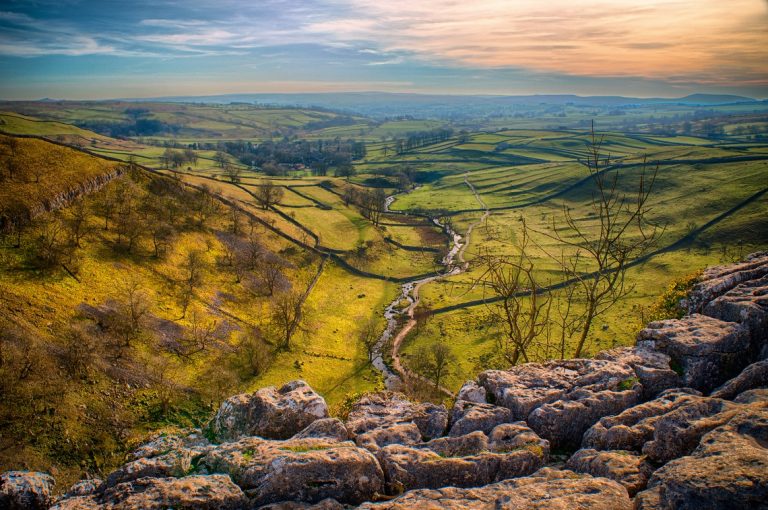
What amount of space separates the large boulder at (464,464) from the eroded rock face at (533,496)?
940 mm

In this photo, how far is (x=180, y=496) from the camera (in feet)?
41.5

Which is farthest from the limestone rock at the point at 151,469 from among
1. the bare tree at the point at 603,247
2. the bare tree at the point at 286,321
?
the bare tree at the point at 286,321

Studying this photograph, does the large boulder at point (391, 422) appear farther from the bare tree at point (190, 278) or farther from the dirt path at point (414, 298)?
the bare tree at point (190, 278)

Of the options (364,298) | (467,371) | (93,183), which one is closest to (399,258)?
(364,298)

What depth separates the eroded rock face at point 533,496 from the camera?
1092 centimetres

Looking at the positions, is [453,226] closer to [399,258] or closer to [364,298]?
[399,258]

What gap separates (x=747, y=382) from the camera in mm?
14320

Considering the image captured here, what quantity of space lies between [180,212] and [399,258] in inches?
2129

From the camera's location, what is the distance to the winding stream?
61.0 meters

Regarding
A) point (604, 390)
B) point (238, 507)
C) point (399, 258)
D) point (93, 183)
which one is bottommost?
point (399, 258)

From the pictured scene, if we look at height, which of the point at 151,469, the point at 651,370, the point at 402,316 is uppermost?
the point at 651,370

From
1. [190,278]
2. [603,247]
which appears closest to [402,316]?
[190,278]

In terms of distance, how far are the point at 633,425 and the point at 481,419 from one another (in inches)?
211

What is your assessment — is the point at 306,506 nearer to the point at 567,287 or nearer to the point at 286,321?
the point at 286,321
